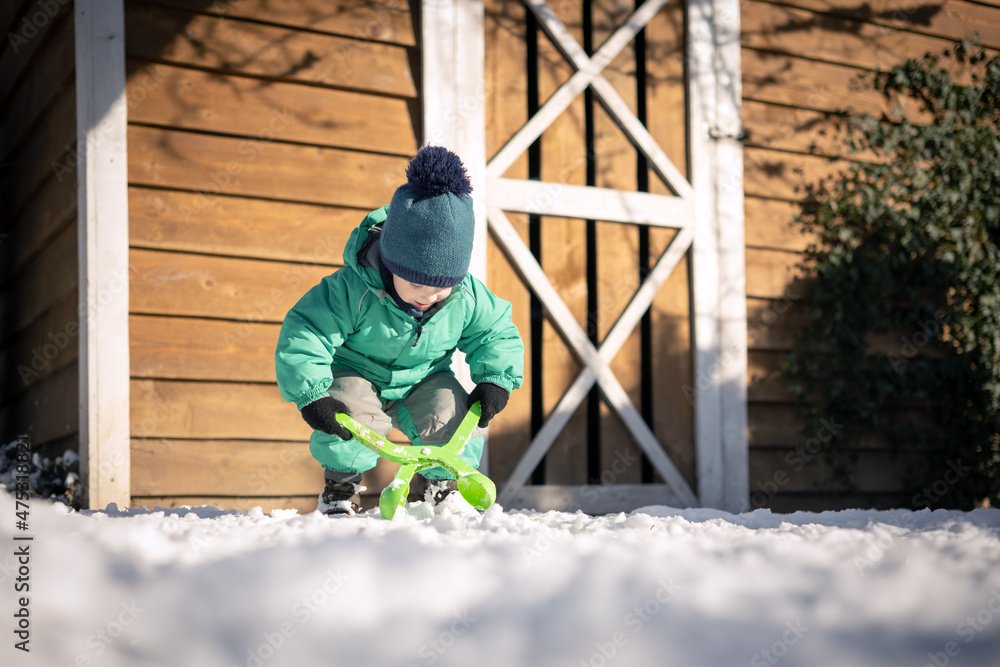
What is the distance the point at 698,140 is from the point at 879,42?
1432 millimetres

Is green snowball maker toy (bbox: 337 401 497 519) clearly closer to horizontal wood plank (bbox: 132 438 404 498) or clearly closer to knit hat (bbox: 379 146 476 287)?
knit hat (bbox: 379 146 476 287)

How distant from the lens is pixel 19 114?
12.0ft

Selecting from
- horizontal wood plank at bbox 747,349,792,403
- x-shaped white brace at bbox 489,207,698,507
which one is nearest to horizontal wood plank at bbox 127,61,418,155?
x-shaped white brace at bbox 489,207,698,507

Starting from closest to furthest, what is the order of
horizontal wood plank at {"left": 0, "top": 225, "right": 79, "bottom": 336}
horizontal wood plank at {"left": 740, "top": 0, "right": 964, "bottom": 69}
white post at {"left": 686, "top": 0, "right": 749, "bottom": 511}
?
horizontal wood plank at {"left": 0, "top": 225, "right": 79, "bottom": 336}
white post at {"left": 686, "top": 0, "right": 749, "bottom": 511}
horizontal wood plank at {"left": 740, "top": 0, "right": 964, "bottom": 69}

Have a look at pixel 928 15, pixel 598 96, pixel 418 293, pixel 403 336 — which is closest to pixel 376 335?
pixel 403 336

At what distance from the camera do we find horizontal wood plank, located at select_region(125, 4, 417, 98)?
289 cm

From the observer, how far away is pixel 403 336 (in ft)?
7.14

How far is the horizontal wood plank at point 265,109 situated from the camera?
9.49 ft

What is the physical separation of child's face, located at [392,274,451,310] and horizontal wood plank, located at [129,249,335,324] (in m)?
1.12

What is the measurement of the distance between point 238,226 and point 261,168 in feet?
0.85

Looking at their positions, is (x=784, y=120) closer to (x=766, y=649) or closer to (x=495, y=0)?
(x=495, y=0)

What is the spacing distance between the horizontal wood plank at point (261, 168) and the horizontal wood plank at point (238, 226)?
0.04 metres

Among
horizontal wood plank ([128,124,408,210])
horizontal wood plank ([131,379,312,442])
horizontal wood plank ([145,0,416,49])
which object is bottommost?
horizontal wood plank ([131,379,312,442])

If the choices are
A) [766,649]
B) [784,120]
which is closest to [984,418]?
[784,120]
